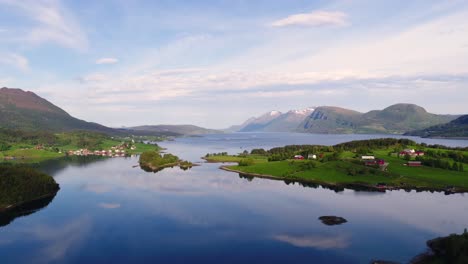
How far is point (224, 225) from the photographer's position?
227ft

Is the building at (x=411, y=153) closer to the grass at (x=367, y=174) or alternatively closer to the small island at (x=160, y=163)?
the grass at (x=367, y=174)

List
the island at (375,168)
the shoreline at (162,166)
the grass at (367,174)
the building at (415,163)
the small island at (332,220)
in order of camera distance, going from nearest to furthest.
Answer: the small island at (332,220)
the grass at (367,174)
the island at (375,168)
the building at (415,163)
the shoreline at (162,166)

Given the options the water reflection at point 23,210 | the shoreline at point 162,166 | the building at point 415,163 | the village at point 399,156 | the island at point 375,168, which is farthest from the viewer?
the shoreline at point 162,166

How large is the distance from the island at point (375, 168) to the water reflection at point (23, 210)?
6638cm

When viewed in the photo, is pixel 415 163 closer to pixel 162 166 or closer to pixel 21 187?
pixel 162 166

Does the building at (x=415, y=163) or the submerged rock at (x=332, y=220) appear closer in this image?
the submerged rock at (x=332, y=220)

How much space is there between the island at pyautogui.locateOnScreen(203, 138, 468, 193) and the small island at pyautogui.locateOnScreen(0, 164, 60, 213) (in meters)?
64.2

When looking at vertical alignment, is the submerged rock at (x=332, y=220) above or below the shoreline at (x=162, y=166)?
below

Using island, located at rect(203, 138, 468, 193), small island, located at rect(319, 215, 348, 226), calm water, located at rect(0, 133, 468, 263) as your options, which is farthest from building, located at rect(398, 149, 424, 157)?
small island, located at rect(319, 215, 348, 226)

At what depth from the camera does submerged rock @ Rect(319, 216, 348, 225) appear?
7031 cm

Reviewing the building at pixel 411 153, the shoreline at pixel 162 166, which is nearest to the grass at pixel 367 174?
the building at pixel 411 153

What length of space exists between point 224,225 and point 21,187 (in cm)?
5659

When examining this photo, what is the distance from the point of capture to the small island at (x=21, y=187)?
8700 centimetres

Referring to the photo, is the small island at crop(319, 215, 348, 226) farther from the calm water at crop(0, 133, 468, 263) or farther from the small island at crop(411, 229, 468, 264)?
the small island at crop(411, 229, 468, 264)
